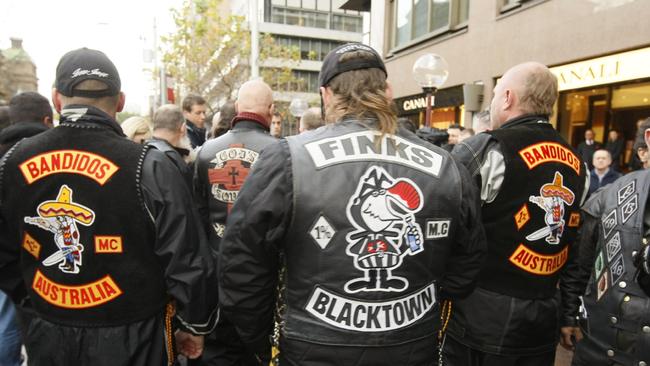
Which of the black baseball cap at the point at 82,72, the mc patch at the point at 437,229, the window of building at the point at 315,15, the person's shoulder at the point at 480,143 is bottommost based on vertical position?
the mc patch at the point at 437,229

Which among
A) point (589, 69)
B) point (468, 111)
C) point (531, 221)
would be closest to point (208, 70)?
point (468, 111)

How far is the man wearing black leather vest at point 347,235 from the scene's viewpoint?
169 centimetres

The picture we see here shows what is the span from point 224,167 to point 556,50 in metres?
8.06

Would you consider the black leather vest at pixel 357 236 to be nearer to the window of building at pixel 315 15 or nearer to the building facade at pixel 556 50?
the building facade at pixel 556 50

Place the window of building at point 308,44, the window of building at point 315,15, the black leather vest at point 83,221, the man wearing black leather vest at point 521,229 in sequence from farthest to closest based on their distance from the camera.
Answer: the window of building at point 315,15, the window of building at point 308,44, the man wearing black leather vest at point 521,229, the black leather vest at point 83,221

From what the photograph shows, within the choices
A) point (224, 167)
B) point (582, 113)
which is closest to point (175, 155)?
point (224, 167)

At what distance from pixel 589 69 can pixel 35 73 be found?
10394cm

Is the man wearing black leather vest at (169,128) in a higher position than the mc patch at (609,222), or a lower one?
higher

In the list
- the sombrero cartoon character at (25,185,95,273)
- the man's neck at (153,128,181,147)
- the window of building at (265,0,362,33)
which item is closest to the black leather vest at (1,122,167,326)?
the sombrero cartoon character at (25,185,95,273)

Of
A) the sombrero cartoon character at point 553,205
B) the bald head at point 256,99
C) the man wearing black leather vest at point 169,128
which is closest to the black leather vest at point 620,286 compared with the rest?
the sombrero cartoon character at point 553,205

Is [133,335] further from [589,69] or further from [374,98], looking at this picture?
[589,69]

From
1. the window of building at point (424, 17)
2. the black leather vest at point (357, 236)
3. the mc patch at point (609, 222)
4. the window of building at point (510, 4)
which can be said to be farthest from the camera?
the window of building at point (424, 17)

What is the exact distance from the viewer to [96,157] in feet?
6.47

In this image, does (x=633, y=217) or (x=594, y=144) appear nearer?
(x=633, y=217)
